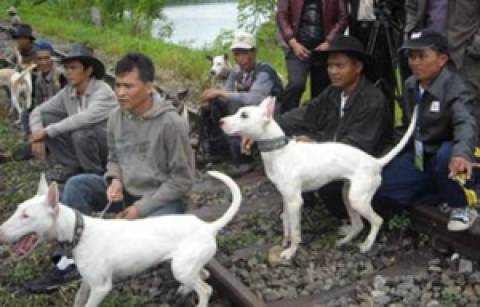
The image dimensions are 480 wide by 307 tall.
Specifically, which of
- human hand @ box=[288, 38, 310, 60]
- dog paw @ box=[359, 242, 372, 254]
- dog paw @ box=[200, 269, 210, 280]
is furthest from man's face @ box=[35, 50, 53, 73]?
dog paw @ box=[359, 242, 372, 254]

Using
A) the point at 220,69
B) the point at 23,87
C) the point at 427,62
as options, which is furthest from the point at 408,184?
the point at 23,87

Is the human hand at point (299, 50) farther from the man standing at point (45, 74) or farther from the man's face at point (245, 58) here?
the man standing at point (45, 74)

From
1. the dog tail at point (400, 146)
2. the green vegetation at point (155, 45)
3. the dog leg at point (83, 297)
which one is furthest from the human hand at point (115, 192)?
the green vegetation at point (155, 45)

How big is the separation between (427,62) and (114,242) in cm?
226

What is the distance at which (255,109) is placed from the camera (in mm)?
4316

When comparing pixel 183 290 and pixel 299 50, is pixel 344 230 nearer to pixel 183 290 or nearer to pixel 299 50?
pixel 183 290

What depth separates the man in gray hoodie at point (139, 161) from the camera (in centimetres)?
405

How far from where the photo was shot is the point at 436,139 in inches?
178

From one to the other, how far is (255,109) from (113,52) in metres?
10.1

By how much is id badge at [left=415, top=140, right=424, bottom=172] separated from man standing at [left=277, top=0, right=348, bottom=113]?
1655mm

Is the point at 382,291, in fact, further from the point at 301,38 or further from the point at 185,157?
the point at 301,38

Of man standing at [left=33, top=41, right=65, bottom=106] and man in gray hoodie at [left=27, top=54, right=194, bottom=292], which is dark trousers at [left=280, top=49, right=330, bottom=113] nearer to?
man in gray hoodie at [left=27, top=54, right=194, bottom=292]

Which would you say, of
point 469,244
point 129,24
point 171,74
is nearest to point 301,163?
point 469,244

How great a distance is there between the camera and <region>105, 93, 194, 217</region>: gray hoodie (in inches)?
163
